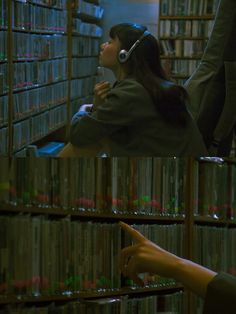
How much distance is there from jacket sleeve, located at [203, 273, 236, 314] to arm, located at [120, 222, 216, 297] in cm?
1

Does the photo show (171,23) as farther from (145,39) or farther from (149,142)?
(149,142)

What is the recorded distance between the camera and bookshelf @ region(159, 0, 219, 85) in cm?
143

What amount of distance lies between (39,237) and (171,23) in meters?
0.73

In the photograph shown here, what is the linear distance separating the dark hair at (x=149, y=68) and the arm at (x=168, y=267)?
41 centimetres

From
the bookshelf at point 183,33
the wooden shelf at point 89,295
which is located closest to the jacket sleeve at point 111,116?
the bookshelf at point 183,33

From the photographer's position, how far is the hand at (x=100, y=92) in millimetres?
1465

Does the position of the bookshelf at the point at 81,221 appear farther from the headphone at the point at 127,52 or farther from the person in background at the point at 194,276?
the person in background at the point at 194,276

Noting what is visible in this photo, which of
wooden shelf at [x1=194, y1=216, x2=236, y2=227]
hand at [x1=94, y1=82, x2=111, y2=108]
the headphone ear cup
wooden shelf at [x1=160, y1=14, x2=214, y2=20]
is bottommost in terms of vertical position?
wooden shelf at [x1=194, y1=216, x2=236, y2=227]

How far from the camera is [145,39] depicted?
4.75ft

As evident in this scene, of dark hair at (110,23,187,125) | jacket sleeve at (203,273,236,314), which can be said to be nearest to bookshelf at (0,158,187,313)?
dark hair at (110,23,187,125)

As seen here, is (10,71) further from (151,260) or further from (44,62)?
(151,260)

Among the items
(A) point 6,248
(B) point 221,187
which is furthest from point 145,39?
(A) point 6,248

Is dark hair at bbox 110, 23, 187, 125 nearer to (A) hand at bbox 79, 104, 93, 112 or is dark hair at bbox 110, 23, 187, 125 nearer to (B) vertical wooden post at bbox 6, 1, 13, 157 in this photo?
(A) hand at bbox 79, 104, 93, 112

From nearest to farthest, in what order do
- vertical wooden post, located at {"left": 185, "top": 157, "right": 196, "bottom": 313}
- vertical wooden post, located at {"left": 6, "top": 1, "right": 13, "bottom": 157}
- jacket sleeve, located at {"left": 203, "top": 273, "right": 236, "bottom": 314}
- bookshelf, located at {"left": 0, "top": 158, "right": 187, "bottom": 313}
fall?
1. jacket sleeve, located at {"left": 203, "top": 273, "right": 236, "bottom": 314}
2. vertical wooden post, located at {"left": 6, "top": 1, "right": 13, "bottom": 157}
3. bookshelf, located at {"left": 0, "top": 158, "right": 187, "bottom": 313}
4. vertical wooden post, located at {"left": 185, "top": 157, "right": 196, "bottom": 313}
